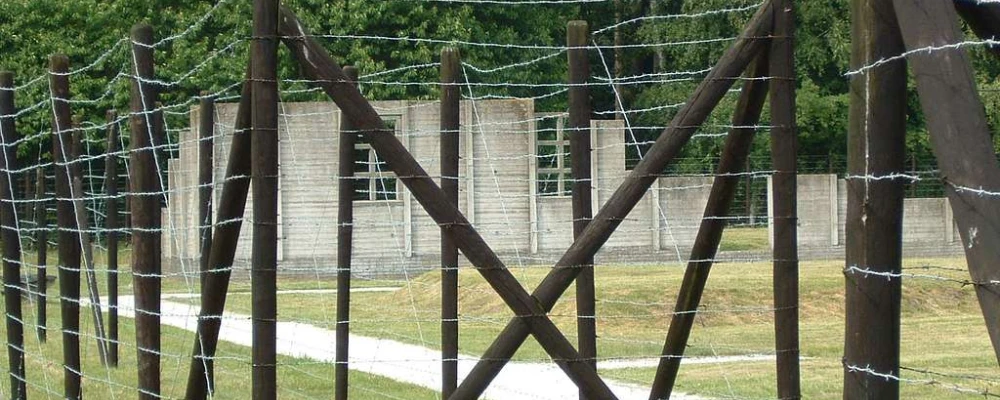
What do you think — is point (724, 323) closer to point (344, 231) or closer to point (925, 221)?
point (344, 231)

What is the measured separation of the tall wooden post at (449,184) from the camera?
9688 millimetres

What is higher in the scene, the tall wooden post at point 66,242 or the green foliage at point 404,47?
the green foliage at point 404,47

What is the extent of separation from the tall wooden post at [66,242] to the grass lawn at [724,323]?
3.05 meters

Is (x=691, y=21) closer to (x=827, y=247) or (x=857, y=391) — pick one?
(x=827, y=247)

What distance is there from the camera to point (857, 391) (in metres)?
5.86

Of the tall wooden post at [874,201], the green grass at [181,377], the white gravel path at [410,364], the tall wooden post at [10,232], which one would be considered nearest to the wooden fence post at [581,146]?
the white gravel path at [410,364]

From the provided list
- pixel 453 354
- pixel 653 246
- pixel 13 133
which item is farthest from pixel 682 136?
pixel 653 246

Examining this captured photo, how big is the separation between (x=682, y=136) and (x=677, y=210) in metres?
28.5

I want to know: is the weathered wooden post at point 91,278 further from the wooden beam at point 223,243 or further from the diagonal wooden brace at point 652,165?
the diagonal wooden brace at point 652,165

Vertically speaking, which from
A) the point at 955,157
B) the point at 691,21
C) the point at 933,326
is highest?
the point at 691,21

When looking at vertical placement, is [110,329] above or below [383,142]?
below

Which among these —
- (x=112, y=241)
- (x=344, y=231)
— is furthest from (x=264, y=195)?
(x=112, y=241)

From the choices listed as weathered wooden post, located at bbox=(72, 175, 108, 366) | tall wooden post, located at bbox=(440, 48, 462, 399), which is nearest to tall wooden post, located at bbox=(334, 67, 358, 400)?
tall wooden post, located at bbox=(440, 48, 462, 399)

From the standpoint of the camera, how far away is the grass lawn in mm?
13898
